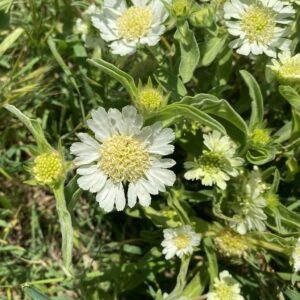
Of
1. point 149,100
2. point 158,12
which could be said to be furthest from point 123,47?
point 149,100

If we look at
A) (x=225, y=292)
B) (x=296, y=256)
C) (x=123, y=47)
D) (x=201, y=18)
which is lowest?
(x=225, y=292)

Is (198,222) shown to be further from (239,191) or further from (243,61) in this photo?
(243,61)

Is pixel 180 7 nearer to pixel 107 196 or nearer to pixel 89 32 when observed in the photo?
pixel 89 32

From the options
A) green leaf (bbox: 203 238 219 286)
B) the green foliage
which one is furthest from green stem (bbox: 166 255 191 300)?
green leaf (bbox: 203 238 219 286)

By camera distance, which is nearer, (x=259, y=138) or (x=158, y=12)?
(x=259, y=138)

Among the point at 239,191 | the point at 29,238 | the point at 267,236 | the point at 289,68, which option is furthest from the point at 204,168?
the point at 29,238

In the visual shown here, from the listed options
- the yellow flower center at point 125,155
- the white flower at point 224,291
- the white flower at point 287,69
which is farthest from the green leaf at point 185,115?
the white flower at point 224,291

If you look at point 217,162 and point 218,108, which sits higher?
point 218,108
